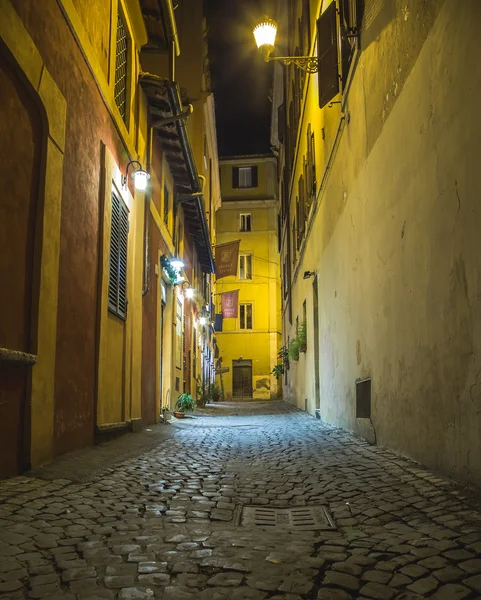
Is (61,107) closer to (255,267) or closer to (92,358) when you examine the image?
(92,358)

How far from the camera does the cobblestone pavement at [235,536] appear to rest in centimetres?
212

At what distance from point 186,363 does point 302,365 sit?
14.6ft

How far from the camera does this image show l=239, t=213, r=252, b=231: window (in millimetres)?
36812

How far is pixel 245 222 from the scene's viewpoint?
3697 centimetres

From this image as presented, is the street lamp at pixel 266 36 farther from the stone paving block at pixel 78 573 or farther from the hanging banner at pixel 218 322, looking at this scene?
the hanging banner at pixel 218 322

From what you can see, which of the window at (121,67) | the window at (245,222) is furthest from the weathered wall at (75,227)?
the window at (245,222)

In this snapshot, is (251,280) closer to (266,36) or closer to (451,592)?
(266,36)

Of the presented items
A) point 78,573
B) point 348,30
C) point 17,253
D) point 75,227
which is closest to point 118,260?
point 75,227

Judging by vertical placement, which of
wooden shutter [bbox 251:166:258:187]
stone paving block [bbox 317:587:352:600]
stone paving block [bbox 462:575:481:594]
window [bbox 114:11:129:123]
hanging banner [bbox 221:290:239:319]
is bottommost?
stone paving block [bbox 317:587:352:600]

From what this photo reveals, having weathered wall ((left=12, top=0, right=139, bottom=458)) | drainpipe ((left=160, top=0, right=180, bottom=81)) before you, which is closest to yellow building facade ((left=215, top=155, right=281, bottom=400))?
drainpipe ((left=160, top=0, right=180, bottom=81))

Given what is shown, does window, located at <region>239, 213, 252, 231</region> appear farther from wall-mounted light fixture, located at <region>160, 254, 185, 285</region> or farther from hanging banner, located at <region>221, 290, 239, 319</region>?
wall-mounted light fixture, located at <region>160, 254, 185, 285</region>

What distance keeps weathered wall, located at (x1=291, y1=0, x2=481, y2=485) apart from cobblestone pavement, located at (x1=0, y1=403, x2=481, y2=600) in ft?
1.62

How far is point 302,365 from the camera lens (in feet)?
46.1

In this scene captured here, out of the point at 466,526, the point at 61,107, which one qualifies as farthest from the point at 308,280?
the point at 466,526
